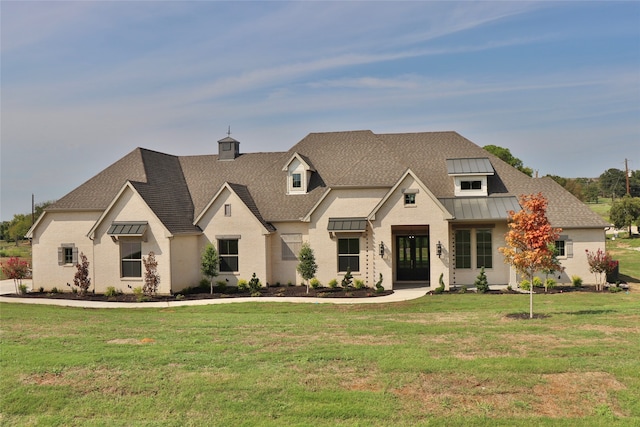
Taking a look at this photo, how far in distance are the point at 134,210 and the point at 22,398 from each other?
20.2 metres

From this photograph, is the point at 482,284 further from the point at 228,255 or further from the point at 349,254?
the point at 228,255

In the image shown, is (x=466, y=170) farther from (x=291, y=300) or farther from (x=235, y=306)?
(x=235, y=306)

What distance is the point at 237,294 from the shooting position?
94.4 feet

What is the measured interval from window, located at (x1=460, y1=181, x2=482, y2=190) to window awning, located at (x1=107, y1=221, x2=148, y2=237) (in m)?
18.0

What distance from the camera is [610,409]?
9000 millimetres

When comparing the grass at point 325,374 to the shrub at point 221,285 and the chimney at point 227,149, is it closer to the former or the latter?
the shrub at point 221,285

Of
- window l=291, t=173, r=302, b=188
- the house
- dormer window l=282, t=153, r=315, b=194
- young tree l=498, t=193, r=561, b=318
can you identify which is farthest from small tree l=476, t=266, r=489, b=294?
window l=291, t=173, r=302, b=188

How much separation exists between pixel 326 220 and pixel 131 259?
11.3m

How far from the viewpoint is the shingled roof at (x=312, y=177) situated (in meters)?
30.2

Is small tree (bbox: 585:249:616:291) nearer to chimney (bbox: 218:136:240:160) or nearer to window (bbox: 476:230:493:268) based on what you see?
window (bbox: 476:230:493:268)

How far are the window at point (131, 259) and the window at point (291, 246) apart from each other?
26.8 ft

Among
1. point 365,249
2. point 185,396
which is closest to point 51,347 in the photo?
point 185,396

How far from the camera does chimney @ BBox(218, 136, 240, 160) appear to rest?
3653cm

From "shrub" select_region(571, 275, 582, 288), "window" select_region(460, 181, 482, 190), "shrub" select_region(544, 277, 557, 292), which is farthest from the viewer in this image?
"window" select_region(460, 181, 482, 190)
